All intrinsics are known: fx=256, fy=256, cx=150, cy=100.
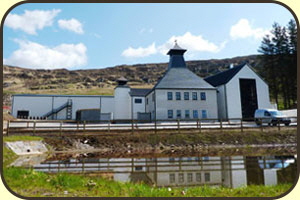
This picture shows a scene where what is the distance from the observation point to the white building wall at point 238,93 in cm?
2873

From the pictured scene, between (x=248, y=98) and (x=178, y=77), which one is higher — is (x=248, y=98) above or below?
below

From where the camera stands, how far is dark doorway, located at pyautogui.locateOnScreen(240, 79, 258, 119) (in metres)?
29.9

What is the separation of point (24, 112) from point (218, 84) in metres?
27.7

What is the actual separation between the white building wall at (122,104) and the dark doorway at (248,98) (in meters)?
14.5

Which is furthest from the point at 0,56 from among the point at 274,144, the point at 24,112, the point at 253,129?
the point at 24,112

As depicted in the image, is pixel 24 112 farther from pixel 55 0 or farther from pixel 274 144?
pixel 55 0

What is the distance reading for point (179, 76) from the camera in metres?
29.9

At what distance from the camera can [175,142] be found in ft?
54.9

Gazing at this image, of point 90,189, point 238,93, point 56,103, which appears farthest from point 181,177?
point 56,103

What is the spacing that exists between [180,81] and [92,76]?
4521 inches

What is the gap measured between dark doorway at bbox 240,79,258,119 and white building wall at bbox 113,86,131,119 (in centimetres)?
1452

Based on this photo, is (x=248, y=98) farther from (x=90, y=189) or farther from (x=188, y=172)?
(x=90, y=189)

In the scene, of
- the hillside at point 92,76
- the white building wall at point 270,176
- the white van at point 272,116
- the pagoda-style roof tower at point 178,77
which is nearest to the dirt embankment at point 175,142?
the white van at point 272,116

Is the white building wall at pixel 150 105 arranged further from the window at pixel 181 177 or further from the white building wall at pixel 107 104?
the window at pixel 181 177
